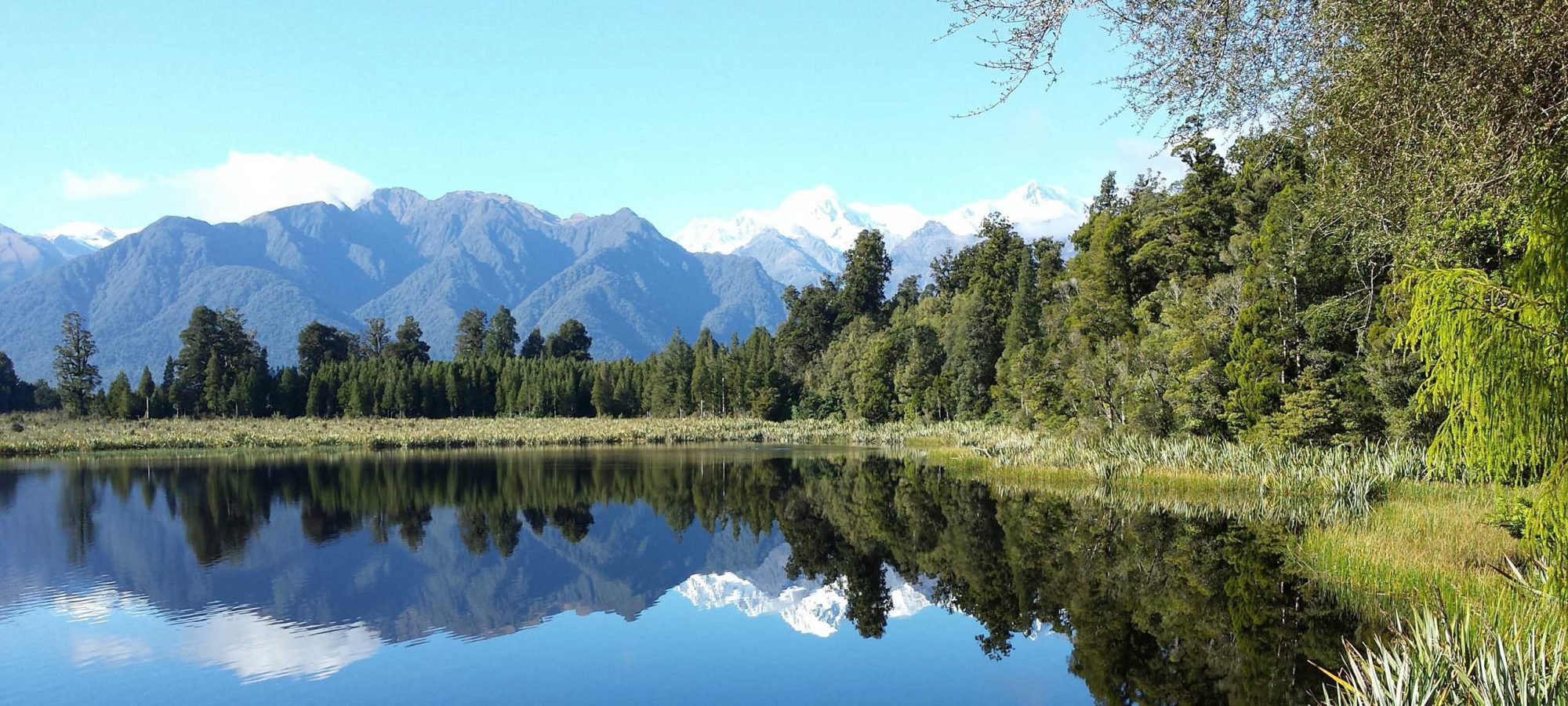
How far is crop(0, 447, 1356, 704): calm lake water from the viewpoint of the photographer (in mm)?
11641

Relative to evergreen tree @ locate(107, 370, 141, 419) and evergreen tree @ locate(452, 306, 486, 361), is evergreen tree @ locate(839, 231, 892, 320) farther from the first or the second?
evergreen tree @ locate(107, 370, 141, 419)

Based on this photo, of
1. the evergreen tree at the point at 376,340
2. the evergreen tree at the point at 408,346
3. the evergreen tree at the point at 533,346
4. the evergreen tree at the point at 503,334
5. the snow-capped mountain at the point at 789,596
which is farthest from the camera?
the evergreen tree at the point at 533,346

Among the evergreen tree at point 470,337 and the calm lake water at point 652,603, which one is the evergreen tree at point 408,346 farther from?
the calm lake water at point 652,603

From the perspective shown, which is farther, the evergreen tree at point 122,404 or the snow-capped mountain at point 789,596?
the evergreen tree at point 122,404

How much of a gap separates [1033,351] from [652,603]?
1389 inches

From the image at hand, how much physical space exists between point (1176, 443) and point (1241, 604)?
15.5m

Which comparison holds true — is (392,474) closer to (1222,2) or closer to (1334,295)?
(1334,295)

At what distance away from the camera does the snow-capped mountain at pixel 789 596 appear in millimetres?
15430

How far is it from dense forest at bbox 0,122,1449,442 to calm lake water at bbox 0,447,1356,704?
520 centimetres

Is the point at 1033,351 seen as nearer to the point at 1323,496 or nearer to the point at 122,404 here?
the point at 1323,496

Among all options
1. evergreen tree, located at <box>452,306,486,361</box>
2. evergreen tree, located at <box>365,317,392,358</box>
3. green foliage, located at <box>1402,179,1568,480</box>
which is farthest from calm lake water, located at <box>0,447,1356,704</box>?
evergreen tree, located at <box>365,317,392,358</box>

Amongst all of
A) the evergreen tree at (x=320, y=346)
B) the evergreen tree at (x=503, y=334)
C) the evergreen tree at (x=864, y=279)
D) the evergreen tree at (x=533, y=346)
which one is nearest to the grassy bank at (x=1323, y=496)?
the evergreen tree at (x=864, y=279)

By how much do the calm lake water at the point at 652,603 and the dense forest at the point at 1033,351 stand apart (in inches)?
205

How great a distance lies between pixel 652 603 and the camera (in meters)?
17.3
